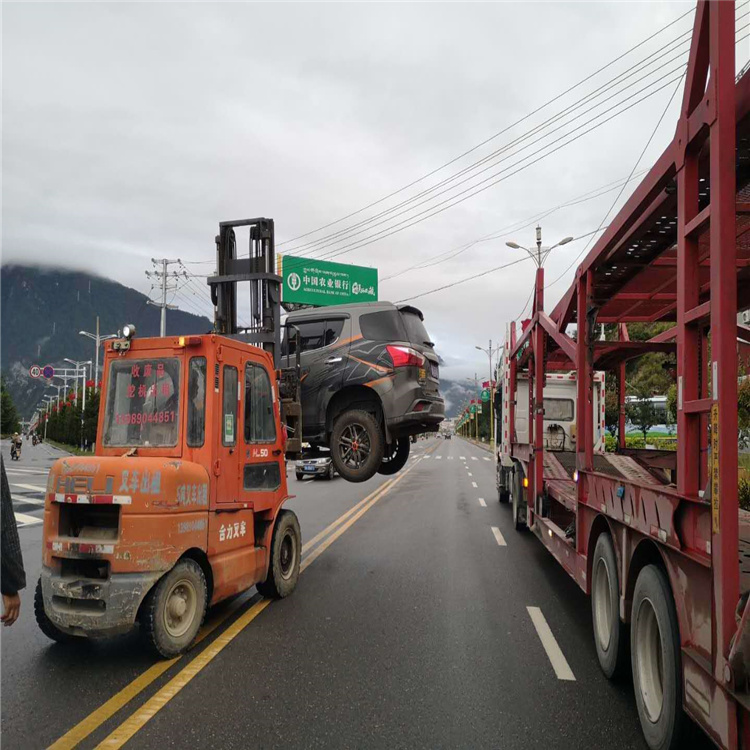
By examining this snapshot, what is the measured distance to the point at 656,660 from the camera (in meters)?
3.80

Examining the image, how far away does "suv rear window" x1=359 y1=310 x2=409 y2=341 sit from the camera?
304 inches

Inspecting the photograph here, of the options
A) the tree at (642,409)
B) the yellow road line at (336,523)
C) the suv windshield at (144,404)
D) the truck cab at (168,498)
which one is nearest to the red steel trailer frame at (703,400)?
the truck cab at (168,498)

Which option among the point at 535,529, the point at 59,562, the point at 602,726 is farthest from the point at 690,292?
the point at 535,529

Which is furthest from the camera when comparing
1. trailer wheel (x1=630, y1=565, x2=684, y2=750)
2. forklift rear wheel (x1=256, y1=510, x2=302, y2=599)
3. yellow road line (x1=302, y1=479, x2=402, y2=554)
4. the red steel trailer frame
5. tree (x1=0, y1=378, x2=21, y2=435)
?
tree (x1=0, y1=378, x2=21, y2=435)

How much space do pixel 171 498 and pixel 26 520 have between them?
9647 mm

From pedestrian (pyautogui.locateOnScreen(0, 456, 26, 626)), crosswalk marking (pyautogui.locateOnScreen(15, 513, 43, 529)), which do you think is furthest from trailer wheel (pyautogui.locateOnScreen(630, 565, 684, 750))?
crosswalk marking (pyautogui.locateOnScreen(15, 513, 43, 529))

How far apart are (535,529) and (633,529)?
489 cm

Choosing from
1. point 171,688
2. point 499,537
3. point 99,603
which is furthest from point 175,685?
point 499,537

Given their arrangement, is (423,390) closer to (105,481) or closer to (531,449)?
(531,449)

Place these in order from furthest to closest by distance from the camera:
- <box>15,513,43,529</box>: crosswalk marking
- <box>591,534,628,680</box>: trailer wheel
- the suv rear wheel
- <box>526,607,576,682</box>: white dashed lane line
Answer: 1. <box>15,513,43,529</box>: crosswalk marking
2. the suv rear wheel
3. <box>526,607,576,682</box>: white dashed lane line
4. <box>591,534,628,680</box>: trailer wheel

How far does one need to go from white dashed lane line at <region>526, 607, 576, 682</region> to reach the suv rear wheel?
2399 mm

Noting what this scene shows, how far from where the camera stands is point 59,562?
504 centimetres

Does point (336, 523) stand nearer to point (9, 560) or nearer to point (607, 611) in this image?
point (607, 611)

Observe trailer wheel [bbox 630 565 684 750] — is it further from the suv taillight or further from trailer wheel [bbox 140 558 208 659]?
the suv taillight
